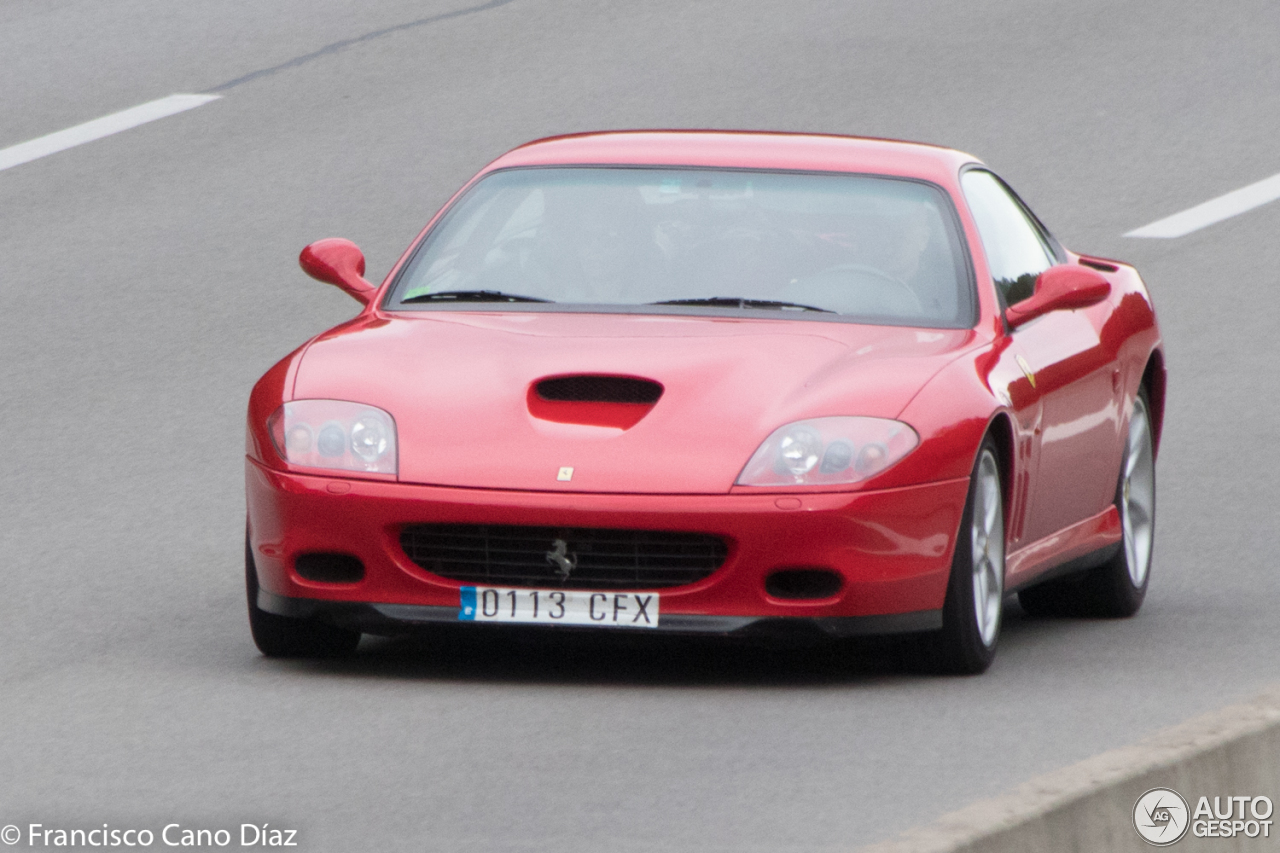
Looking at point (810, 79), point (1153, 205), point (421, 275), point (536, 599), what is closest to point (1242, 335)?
point (1153, 205)

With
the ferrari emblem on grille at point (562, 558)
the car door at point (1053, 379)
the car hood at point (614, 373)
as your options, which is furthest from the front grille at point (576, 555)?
the car door at point (1053, 379)

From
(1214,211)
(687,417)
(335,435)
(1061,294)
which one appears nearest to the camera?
(687,417)

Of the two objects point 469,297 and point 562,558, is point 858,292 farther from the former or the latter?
point 562,558

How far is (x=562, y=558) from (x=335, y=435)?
681mm

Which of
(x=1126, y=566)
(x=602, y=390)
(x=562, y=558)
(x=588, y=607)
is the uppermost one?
(x=602, y=390)

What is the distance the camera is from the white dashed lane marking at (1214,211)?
16.9 m

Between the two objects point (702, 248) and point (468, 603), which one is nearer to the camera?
point (468, 603)

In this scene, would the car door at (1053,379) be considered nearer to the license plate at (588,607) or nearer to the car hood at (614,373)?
the car hood at (614,373)

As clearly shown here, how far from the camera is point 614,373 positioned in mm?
7086

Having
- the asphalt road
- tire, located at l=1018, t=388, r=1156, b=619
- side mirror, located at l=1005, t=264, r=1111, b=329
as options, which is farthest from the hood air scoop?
tire, located at l=1018, t=388, r=1156, b=619

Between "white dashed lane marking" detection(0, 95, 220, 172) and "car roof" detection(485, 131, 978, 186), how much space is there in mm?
9554

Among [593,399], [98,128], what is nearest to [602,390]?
[593,399]

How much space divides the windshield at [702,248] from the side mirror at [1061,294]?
165 mm

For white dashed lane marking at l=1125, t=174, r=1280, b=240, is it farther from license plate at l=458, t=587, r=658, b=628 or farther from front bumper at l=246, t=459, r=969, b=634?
license plate at l=458, t=587, r=658, b=628
